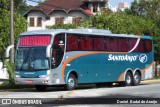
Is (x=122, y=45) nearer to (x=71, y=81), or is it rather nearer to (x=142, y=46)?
(x=142, y=46)

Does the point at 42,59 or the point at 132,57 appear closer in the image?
the point at 42,59

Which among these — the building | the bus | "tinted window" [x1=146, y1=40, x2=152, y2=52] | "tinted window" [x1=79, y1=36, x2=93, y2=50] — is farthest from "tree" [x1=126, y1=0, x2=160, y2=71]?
"tinted window" [x1=79, y1=36, x2=93, y2=50]

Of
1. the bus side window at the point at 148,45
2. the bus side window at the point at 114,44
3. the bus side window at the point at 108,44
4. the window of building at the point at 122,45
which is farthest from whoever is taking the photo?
the bus side window at the point at 148,45

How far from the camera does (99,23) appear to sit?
52125 mm

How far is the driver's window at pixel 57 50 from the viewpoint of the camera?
26.7 metres

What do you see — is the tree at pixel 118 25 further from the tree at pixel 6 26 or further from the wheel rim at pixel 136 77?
the wheel rim at pixel 136 77

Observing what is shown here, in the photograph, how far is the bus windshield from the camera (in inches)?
1045

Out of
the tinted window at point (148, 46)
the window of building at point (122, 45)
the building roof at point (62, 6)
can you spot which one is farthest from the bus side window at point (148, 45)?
the building roof at point (62, 6)

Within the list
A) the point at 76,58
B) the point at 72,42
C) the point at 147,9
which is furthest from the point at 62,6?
the point at 72,42

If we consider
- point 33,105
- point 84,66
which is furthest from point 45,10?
point 33,105

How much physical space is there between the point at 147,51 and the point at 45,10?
144ft

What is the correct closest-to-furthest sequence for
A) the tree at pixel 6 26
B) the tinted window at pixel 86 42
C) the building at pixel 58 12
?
the tinted window at pixel 86 42, the tree at pixel 6 26, the building at pixel 58 12

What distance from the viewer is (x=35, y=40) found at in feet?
89.1

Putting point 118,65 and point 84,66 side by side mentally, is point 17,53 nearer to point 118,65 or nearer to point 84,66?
point 84,66
